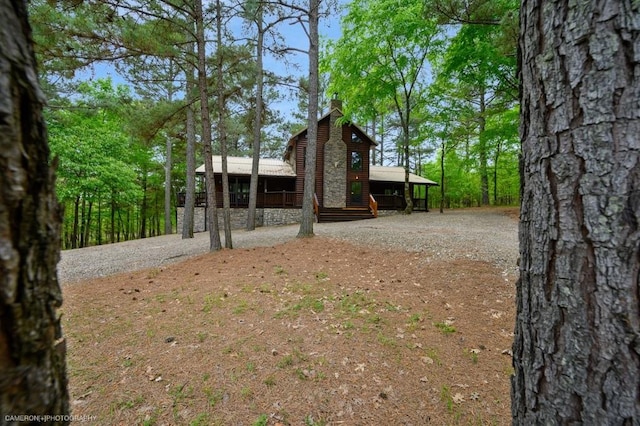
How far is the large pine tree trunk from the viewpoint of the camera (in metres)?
0.83

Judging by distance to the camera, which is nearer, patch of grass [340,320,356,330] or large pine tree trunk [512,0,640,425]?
large pine tree trunk [512,0,640,425]

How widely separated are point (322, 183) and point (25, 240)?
17.1m

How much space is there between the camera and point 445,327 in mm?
3162

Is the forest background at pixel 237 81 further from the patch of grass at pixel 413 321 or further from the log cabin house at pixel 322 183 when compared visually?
the patch of grass at pixel 413 321

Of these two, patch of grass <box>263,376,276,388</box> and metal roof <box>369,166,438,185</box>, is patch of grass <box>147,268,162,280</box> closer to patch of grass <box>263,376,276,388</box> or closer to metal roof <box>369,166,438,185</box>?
patch of grass <box>263,376,276,388</box>

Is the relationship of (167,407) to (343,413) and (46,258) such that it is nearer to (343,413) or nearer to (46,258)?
(343,413)

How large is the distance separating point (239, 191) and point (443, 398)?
16.4 meters

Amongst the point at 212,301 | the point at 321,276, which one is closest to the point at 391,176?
the point at 321,276

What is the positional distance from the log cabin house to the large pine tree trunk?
586 inches

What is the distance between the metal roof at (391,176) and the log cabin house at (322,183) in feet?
0.27

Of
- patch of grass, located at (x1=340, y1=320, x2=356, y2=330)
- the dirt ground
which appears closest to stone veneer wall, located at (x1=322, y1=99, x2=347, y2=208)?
the dirt ground

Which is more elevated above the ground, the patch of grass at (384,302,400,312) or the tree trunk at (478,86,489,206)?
the tree trunk at (478,86,489,206)

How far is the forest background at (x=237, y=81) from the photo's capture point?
5895 mm

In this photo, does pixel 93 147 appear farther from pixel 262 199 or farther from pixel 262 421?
pixel 262 421
